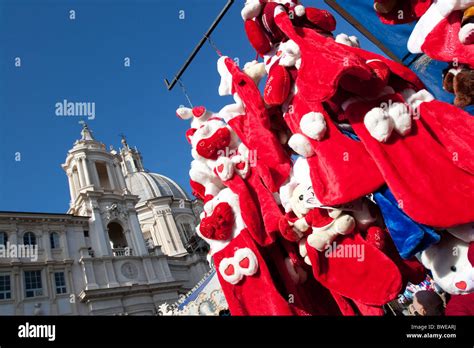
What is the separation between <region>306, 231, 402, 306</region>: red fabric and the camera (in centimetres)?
294

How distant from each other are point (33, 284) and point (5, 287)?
4.06ft

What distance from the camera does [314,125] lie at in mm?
3023

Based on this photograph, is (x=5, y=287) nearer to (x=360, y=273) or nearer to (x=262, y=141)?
(x=262, y=141)

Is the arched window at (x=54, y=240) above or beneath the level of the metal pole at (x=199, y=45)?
above

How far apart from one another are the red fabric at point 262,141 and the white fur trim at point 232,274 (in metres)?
0.86

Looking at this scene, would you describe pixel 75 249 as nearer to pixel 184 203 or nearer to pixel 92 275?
pixel 92 275

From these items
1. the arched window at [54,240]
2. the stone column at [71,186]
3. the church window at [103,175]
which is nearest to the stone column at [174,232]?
the church window at [103,175]

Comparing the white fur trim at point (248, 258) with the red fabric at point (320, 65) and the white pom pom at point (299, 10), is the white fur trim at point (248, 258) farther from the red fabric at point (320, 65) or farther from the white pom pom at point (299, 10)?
Answer: the white pom pom at point (299, 10)

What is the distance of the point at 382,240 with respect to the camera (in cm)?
304

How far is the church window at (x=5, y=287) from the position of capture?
58.3ft

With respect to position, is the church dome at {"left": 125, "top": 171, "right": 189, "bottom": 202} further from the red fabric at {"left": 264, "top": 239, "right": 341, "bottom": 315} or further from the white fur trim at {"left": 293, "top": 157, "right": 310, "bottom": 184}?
the white fur trim at {"left": 293, "top": 157, "right": 310, "bottom": 184}

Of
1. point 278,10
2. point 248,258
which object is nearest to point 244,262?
point 248,258

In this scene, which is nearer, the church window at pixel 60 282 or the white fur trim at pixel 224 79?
the white fur trim at pixel 224 79
